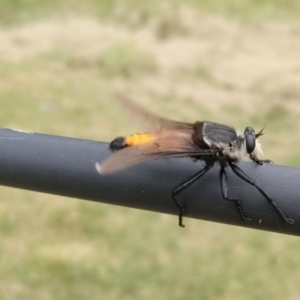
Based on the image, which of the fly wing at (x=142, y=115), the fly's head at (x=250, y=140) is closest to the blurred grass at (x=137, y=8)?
the fly wing at (x=142, y=115)

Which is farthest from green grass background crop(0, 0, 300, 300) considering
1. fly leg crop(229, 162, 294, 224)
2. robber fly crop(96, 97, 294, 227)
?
fly leg crop(229, 162, 294, 224)

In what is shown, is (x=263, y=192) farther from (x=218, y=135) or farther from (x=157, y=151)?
(x=218, y=135)

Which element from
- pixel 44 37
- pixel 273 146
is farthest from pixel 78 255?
pixel 44 37

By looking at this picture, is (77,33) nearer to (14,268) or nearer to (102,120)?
(102,120)

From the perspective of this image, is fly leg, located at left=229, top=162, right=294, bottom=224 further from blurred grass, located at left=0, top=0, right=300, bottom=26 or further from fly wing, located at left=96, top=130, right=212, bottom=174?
blurred grass, located at left=0, top=0, right=300, bottom=26

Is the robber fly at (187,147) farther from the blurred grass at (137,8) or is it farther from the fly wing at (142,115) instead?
the blurred grass at (137,8)
